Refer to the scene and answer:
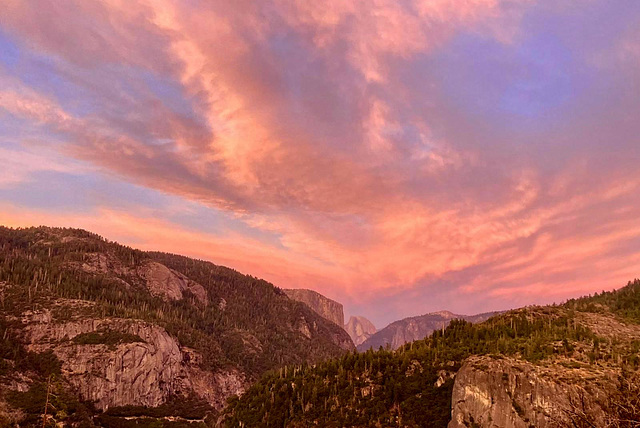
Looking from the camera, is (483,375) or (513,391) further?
(483,375)

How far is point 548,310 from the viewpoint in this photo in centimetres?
15175

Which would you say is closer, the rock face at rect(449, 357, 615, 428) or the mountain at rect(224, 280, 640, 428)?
the rock face at rect(449, 357, 615, 428)

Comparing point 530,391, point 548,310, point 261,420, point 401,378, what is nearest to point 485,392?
point 530,391

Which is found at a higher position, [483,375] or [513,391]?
[483,375]

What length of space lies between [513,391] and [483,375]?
871 cm

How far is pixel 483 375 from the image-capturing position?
9938 cm

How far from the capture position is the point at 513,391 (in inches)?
3600

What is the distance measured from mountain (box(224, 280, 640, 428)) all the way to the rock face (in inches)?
8.3

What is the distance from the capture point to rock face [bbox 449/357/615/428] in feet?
270

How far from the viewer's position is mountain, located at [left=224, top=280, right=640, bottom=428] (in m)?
88.5

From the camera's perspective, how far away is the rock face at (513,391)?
270 feet

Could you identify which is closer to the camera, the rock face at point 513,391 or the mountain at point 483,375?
the rock face at point 513,391

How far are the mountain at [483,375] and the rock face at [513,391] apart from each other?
21cm

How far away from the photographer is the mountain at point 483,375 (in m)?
88.5
